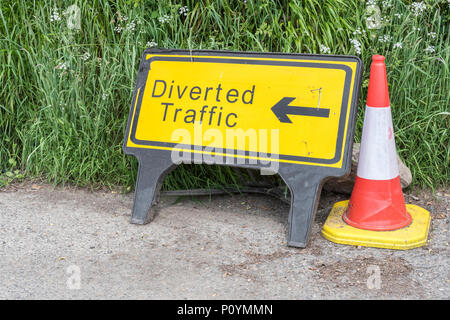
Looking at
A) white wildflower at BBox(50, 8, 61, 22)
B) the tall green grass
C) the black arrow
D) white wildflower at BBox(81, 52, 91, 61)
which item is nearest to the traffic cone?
the black arrow

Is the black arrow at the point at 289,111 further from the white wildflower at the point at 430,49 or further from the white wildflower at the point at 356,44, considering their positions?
the white wildflower at the point at 430,49

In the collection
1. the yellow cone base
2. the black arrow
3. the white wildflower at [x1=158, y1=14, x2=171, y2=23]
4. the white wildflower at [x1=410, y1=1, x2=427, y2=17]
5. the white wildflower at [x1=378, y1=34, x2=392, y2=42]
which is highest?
the white wildflower at [x1=410, y1=1, x2=427, y2=17]

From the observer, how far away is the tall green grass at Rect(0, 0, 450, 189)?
435 centimetres

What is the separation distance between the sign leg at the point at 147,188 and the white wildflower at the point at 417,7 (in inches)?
83.4

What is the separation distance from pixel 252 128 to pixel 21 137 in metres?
2.07

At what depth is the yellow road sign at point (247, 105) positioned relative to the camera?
3.64 meters

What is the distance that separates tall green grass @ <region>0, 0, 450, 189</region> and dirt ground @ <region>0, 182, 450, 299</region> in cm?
31

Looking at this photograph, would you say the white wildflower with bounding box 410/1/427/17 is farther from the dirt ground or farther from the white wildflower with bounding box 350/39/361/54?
the dirt ground

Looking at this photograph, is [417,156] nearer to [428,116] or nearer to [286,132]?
[428,116]

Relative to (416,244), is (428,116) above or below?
above

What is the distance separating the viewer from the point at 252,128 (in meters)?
3.79

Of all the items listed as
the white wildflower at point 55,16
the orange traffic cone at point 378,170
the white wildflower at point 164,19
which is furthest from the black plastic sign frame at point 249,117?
the white wildflower at point 55,16

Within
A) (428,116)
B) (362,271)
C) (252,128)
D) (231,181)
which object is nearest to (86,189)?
(231,181)

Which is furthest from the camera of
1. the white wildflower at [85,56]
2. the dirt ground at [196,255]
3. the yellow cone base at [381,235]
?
the white wildflower at [85,56]
